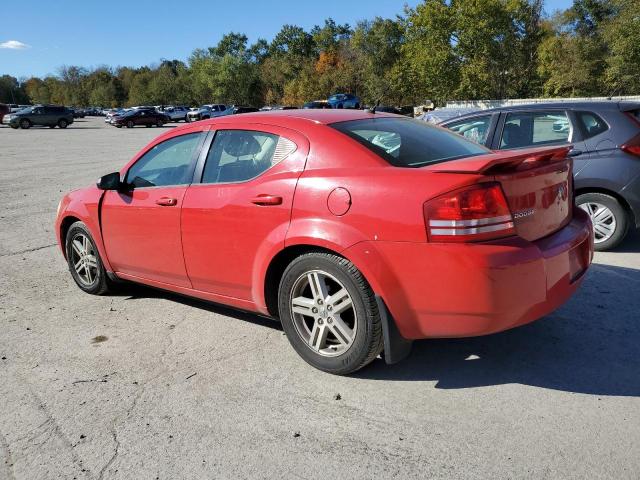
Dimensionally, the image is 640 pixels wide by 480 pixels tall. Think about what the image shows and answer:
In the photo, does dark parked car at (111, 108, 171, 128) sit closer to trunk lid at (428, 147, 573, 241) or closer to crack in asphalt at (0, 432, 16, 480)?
crack in asphalt at (0, 432, 16, 480)

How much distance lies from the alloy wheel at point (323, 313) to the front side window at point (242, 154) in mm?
810

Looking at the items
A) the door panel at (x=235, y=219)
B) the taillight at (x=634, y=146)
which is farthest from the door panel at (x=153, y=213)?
the taillight at (x=634, y=146)

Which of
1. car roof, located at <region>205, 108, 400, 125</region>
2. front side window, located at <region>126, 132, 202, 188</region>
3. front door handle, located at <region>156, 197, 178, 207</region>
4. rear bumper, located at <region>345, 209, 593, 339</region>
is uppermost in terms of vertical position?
car roof, located at <region>205, 108, 400, 125</region>

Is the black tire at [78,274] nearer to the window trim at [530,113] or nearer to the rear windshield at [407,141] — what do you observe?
the rear windshield at [407,141]

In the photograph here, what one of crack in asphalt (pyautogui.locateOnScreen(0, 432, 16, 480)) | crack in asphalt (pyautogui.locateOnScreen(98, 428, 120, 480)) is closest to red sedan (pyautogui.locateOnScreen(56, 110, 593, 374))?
crack in asphalt (pyautogui.locateOnScreen(98, 428, 120, 480))

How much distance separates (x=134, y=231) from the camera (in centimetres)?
438

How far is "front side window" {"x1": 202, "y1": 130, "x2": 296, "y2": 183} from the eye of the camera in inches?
142

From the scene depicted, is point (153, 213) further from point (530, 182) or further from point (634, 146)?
point (634, 146)

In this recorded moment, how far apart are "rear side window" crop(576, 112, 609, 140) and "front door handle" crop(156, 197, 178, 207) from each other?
174 inches

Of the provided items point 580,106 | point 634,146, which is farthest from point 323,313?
point 580,106

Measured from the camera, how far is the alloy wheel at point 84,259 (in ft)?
16.4

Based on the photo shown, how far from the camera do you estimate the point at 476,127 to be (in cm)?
683

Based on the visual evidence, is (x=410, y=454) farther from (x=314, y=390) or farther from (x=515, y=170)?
(x=515, y=170)

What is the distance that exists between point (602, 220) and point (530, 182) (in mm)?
3361
